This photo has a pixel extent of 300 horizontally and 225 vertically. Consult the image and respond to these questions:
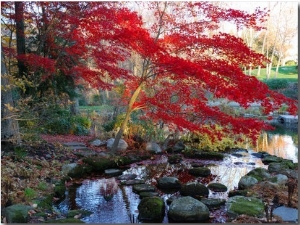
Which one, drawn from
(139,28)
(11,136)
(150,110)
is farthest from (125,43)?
Result: (11,136)

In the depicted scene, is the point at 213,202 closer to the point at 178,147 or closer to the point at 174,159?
the point at 174,159

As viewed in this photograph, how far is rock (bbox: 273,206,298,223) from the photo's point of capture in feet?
13.2

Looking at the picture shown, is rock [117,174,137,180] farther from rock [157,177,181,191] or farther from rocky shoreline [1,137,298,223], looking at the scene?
rock [157,177,181,191]

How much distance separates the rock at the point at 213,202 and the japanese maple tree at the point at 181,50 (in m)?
1.58

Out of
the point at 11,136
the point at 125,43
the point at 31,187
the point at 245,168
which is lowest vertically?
the point at 245,168

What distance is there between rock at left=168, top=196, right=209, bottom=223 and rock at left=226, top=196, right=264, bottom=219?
1.29 ft

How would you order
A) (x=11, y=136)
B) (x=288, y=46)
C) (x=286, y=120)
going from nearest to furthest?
(x=11, y=136)
(x=286, y=120)
(x=288, y=46)

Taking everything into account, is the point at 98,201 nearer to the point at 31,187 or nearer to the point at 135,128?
the point at 31,187

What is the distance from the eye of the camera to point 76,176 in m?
5.80

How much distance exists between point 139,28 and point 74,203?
3.28 meters

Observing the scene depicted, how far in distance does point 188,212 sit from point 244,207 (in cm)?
81

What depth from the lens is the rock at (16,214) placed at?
3.44 metres

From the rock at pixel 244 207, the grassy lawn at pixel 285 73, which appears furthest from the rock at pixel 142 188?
the grassy lawn at pixel 285 73

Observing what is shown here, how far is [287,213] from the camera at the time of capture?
13.7 ft
